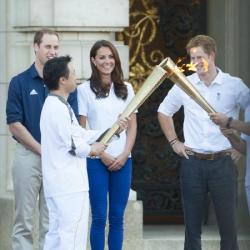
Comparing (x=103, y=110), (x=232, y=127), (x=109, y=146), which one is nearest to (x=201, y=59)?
(x=232, y=127)

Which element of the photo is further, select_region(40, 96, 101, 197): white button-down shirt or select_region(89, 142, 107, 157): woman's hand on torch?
select_region(89, 142, 107, 157): woman's hand on torch

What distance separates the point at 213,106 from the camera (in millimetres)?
10945

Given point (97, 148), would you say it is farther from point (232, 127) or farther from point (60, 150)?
point (232, 127)

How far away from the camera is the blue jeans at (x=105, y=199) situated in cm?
1095

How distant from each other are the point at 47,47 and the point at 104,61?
49 centimetres

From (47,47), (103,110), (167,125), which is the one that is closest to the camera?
(47,47)

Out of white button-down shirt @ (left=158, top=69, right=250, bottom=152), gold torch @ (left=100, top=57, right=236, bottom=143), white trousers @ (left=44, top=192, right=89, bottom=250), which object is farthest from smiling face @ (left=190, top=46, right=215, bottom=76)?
white trousers @ (left=44, top=192, right=89, bottom=250)

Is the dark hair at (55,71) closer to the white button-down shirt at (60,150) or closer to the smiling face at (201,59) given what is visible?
the white button-down shirt at (60,150)

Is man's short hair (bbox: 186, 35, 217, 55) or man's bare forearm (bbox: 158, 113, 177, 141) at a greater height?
man's short hair (bbox: 186, 35, 217, 55)

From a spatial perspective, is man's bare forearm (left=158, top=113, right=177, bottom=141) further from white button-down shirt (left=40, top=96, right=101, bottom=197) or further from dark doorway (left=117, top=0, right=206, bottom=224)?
dark doorway (left=117, top=0, right=206, bottom=224)

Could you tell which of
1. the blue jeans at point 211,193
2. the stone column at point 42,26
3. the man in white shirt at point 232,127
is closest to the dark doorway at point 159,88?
the stone column at point 42,26

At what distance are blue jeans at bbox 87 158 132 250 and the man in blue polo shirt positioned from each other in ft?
1.31

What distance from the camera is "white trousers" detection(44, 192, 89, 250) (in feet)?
32.4

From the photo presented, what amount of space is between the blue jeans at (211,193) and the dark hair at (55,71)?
1.47 m
